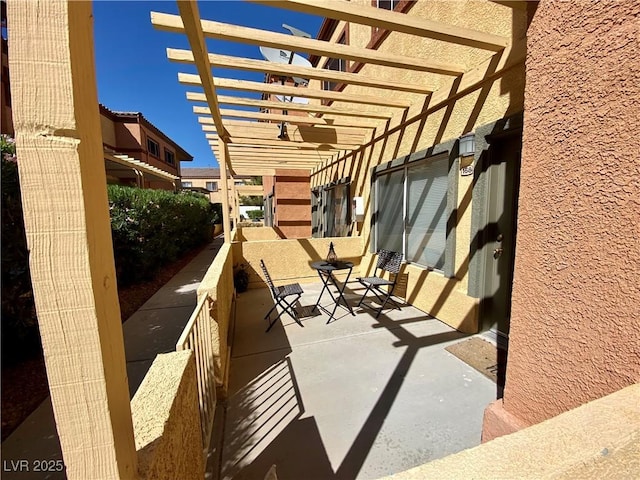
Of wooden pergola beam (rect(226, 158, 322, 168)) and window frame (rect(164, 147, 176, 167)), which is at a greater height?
window frame (rect(164, 147, 176, 167))

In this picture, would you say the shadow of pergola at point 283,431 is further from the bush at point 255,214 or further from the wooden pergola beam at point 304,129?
the bush at point 255,214

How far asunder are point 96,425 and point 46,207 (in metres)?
0.55

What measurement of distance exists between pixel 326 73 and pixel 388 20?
1100 millimetres

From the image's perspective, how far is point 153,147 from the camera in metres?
20.5

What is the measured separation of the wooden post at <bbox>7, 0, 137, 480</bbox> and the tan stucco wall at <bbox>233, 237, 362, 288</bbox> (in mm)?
6078

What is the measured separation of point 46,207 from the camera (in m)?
0.65

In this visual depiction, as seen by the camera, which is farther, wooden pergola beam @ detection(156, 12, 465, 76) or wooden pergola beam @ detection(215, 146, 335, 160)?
wooden pergola beam @ detection(215, 146, 335, 160)

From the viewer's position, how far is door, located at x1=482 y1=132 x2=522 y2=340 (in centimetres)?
346

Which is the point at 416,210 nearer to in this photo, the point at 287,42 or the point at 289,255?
the point at 289,255

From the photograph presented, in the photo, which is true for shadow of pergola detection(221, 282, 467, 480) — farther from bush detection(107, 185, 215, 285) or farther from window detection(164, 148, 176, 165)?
window detection(164, 148, 176, 165)

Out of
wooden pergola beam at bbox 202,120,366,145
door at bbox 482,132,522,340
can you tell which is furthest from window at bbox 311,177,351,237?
door at bbox 482,132,522,340

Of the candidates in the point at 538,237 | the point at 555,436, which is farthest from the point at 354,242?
the point at 555,436

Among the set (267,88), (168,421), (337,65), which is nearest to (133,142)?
(337,65)

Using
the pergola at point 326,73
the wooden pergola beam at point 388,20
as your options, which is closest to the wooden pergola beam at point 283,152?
the pergola at point 326,73
